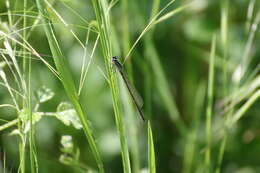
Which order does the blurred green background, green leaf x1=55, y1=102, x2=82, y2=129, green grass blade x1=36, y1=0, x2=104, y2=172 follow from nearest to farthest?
green grass blade x1=36, y1=0, x2=104, y2=172, green leaf x1=55, y1=102, x2=82, y2=129, the blurred green background

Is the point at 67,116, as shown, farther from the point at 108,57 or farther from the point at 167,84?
the point at 167,84

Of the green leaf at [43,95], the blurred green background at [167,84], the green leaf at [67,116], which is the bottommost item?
the green leaf at [67,116]

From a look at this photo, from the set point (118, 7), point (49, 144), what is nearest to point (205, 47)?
point (118, 7)

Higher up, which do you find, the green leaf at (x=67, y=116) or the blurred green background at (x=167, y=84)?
the blurred green background at (x=167, y=84)

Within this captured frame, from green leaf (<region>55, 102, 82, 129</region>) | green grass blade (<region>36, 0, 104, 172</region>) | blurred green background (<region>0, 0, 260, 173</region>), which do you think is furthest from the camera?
blurred green background (<region>0, 0, 260, 173</region>)

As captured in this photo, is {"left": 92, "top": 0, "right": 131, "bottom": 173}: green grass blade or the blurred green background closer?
{"left": 92, "top": 0, "right": 131, "bottom": 173}: green grass blade

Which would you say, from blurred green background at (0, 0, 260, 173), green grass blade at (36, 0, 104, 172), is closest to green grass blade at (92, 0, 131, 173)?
green grass blade at (36, 0, 104, 172)

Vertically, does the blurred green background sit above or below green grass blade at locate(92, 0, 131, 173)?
above

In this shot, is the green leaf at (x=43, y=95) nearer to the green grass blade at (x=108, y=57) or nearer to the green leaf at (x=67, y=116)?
the green leaf at (x=67, y=116)

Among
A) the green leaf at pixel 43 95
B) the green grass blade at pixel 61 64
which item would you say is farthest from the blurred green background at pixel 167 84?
the green grass blade at pixel 61 64

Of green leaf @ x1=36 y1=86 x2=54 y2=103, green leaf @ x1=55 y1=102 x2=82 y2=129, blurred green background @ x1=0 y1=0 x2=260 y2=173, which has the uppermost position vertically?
blurred green background @ x1=0 y1=0 x2=260 y2=173

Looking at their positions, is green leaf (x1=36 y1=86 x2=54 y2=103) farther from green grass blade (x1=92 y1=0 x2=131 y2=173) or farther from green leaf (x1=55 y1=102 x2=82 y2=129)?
green grass blade (x1=92 y1=0 x2=131 y2=173)
